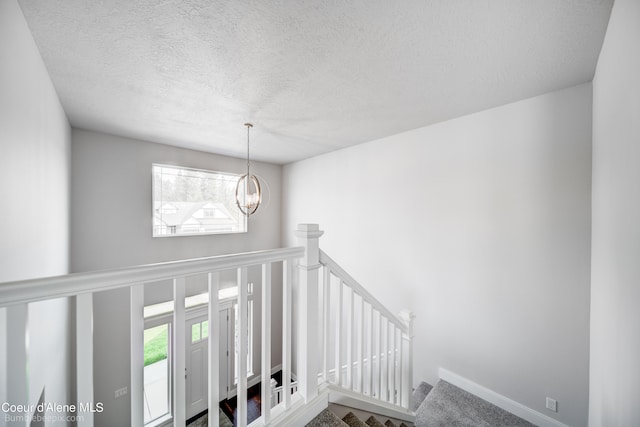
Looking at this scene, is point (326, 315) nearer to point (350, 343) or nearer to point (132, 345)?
point (350, 343)

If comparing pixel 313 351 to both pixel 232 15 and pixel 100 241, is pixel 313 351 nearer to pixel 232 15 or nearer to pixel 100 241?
pixel 232 15

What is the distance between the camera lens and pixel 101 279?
0.75m

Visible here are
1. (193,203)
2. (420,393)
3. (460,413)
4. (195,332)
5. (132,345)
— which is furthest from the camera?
(193,203)

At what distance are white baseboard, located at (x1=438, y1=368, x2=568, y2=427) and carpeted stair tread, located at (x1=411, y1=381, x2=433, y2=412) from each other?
221mm

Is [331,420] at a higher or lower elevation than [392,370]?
higher

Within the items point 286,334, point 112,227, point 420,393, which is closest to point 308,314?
point 286,334

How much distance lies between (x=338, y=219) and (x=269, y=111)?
2.09 meters

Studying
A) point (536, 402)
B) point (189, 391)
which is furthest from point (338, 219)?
point (189, 391)

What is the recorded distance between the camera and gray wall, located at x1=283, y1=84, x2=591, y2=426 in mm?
1994

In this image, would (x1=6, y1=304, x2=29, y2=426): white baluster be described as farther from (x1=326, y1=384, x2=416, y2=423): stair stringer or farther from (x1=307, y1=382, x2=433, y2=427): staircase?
(x1=326, y1=384, x2=416, y2=423): stair stringer

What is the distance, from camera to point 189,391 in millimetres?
3920

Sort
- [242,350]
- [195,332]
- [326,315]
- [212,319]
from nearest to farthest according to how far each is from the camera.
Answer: [212,319], [242,350], [326,315], [195,332]

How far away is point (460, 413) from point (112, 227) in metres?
4.61

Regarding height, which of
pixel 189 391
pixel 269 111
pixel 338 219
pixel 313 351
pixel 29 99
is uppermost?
pixel 269 111
